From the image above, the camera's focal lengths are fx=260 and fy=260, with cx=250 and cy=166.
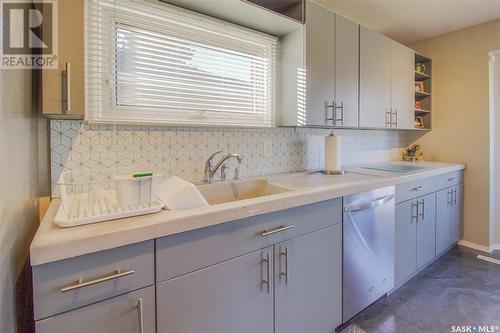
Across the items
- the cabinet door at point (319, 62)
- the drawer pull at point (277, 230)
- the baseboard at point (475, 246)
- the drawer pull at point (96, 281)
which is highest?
the cabinet door at point (319, 62)

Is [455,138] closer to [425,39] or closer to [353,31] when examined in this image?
[425,39]

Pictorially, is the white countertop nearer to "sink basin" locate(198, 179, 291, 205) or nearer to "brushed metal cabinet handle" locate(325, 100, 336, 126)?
"sink basin" locate(198, 179, 291, 205)

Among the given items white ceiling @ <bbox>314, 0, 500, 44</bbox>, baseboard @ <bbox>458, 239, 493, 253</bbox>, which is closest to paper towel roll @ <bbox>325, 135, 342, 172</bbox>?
white ceiling @ <bbox>314, 0, 500, 44</bbox>

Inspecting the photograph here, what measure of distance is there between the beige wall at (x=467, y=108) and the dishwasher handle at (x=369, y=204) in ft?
5.52

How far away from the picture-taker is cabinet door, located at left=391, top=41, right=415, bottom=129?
2.56 m

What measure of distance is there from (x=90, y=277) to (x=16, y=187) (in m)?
0.36

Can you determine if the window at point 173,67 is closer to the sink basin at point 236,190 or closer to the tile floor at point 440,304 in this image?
the sink basin at point 236,190

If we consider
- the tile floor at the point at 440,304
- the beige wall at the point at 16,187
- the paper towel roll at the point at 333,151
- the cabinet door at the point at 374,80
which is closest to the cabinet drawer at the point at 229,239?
the beige wall at the point at 16,187

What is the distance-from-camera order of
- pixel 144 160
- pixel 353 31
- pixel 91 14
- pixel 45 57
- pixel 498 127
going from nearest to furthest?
pixel 45 57 < pixel 91 14 < pixel 144 160 < pixel 353 31 < pixel 498 127

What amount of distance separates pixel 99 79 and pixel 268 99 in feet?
3.68

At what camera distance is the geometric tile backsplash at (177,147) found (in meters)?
1.29

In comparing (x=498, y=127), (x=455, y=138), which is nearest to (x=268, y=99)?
(x=455, y=138)

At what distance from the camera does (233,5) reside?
1.57 m

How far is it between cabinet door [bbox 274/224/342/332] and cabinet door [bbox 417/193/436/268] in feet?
3.76
